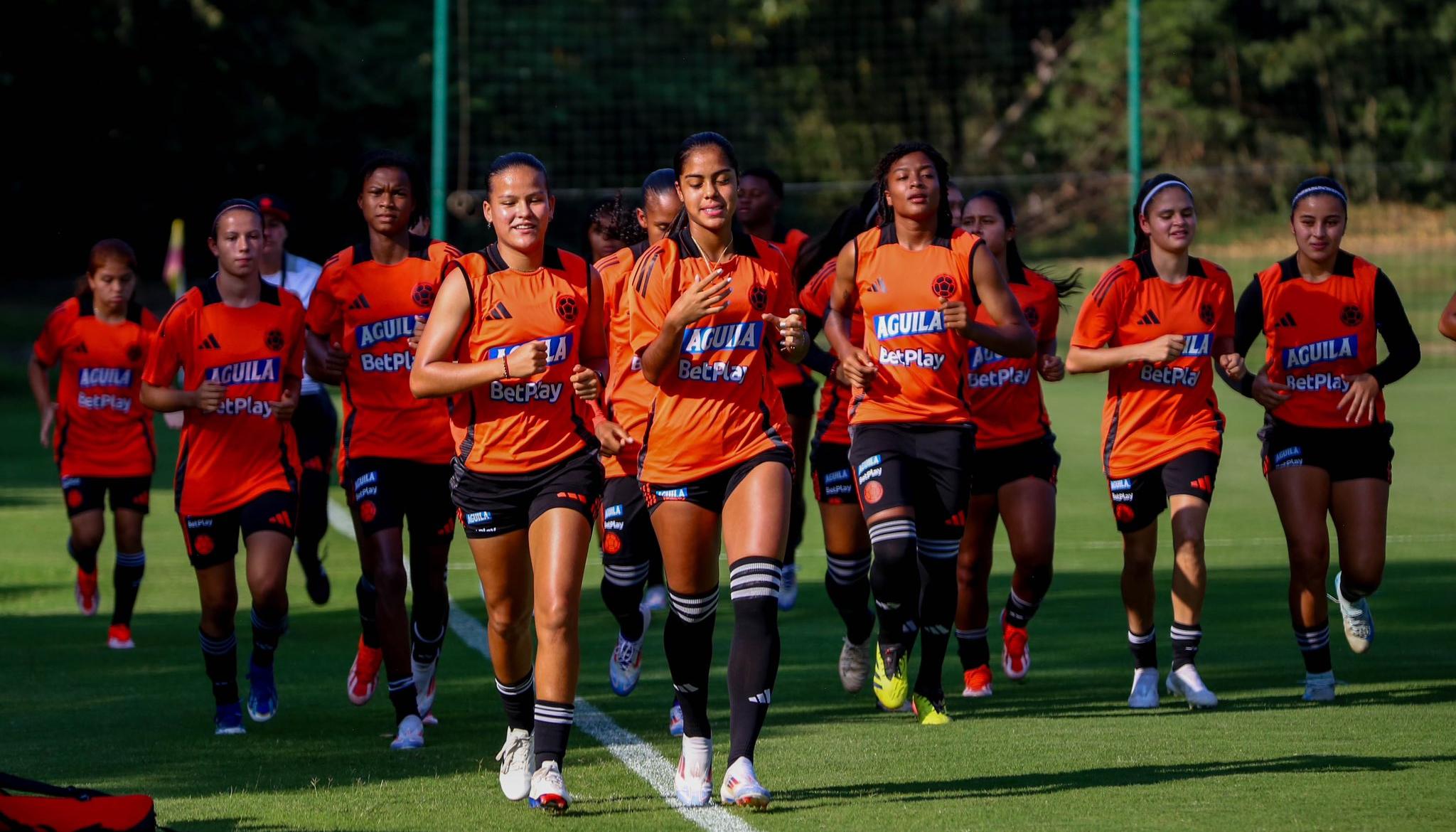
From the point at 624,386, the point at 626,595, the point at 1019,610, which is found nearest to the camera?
the point at 624,386

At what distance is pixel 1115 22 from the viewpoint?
42500 mm

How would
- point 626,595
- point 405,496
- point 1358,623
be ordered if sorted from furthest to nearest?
1. point 1358,623
2. point 626,595
3. point 405,496

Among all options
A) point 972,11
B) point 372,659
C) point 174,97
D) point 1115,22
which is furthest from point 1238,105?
point 372,659

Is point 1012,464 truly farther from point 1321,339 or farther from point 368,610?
point 368,610

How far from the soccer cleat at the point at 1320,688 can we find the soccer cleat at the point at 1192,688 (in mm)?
383

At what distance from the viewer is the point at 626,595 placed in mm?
8555

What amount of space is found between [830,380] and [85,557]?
5.09 metres

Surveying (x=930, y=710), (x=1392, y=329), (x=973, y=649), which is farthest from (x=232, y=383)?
(x=1392, y=329)

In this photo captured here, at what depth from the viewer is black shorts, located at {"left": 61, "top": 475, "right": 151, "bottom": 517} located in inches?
440

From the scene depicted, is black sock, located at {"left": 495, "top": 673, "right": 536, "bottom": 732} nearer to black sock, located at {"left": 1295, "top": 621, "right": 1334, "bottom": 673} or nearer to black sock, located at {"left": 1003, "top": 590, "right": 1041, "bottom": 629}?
black sock, located at {"left": 1003, "top": 590, "right": 1041, "bottom": 629}

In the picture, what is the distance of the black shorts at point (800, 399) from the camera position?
34.8ft

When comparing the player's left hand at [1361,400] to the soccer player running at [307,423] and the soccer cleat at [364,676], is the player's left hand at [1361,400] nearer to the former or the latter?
the soccer cleat at [364,676]

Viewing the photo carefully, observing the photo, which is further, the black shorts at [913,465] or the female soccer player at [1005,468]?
the female soccer player at [1005,468]

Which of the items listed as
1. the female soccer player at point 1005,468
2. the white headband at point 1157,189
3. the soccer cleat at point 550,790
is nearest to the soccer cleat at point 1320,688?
the female soccer player at point 1005,468
